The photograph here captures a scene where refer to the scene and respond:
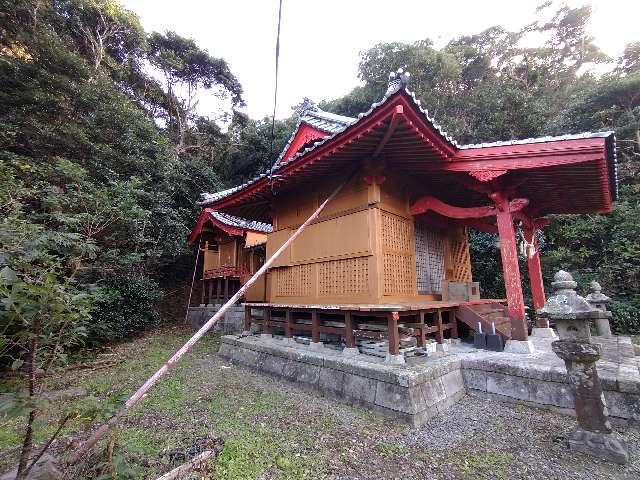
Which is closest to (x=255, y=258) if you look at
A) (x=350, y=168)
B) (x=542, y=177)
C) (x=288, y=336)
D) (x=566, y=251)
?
(x=288, y=336)

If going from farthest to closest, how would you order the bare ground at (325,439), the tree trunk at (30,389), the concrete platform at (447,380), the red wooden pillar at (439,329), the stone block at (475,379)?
1. the red wooden pillar at (439,329)
2. the stone block at (475,379)
3. the concrete platform at (447,380)
4. the bare ground at (325,439)
5. the tree trunk at (30,389)

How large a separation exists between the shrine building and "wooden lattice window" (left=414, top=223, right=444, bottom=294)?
3 cm

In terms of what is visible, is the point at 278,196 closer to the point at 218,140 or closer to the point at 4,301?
the point at 4,301

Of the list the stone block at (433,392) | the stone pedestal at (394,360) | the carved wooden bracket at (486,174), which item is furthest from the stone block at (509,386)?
the carved wooden bracket at (486,174)

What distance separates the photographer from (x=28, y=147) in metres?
10.5

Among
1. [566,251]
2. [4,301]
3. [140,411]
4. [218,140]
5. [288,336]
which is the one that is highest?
[218,140]

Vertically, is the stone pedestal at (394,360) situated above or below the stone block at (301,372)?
above

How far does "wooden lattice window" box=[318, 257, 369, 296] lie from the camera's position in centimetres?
599

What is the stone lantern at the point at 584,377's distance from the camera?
3234 millimetres

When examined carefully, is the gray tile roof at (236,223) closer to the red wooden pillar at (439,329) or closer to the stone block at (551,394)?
the red wooden pillar at (439,329)

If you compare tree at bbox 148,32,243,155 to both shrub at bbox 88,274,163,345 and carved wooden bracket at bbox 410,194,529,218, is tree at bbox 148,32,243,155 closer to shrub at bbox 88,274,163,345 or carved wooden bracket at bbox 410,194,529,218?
shrub at bbox 88,274,163,345

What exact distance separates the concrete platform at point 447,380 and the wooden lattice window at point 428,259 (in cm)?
182

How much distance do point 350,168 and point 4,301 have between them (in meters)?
5.52

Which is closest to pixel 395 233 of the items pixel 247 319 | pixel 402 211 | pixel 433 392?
pixel 402 211
